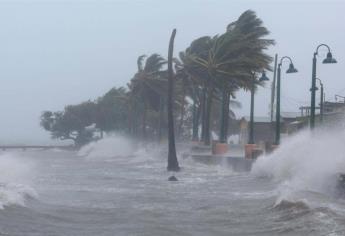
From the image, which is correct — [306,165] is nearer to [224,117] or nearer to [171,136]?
[171,136]

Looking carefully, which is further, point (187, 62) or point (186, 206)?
point (187, 62)

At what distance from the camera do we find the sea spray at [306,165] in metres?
20.6

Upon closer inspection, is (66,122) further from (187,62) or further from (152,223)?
(152,223)

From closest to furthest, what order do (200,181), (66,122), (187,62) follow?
1. (200,181)
2. (187,62)
3. (66,122)

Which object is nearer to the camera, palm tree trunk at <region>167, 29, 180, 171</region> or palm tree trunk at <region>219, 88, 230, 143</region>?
palm tree trunk at <region>167, 29, 180, 171</region>

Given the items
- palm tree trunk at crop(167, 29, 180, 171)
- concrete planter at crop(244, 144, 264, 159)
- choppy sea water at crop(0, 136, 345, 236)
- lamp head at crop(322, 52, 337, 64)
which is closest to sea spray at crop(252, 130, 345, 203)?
choppy sea water at crop(0, 136, 345, 236)

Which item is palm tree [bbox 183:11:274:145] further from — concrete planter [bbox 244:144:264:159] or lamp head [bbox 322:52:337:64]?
lamp head [bbox 322:52:337:64]

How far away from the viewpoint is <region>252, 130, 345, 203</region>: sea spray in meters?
20.6

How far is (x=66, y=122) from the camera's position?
12850 centimetres

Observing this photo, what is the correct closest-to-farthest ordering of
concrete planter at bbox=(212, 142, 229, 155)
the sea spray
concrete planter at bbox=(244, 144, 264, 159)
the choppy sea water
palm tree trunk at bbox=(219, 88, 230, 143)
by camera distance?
the choppy sea water < the sea spray < concrete planter at bbox=(244, 144, 264, 159) < concrete planter at bbox=(212, 142, 229, 155) < palm tree trunk at bbox=(219, 88, 230, 143)

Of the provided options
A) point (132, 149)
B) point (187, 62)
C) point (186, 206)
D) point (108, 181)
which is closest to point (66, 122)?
point (132, 149)

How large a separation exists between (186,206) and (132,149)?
225ft

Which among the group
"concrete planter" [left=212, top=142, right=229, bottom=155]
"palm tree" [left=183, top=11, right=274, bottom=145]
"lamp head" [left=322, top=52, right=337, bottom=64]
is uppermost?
"palm tree" [left=183, top=11, right=274, bottom=145]

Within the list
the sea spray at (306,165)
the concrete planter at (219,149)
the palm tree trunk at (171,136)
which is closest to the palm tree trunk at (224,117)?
the concrete planter at (219,149)
